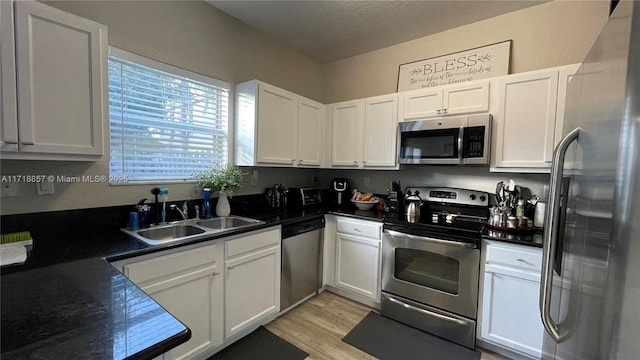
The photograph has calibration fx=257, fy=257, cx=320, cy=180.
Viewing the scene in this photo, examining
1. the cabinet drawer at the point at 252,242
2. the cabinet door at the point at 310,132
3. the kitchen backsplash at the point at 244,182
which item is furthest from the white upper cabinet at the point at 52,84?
the cabinet door at the point at 310,132

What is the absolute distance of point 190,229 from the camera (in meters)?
2.08

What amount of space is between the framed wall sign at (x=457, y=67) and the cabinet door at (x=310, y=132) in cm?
103

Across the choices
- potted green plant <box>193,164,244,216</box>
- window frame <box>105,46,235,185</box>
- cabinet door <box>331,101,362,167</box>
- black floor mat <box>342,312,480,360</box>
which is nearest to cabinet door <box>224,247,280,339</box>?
potted green plant <box>193,164,244,216</box>

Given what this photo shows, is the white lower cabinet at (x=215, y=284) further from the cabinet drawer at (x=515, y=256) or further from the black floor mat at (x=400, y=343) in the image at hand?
the cabinet drawer at (x=515, y=256)

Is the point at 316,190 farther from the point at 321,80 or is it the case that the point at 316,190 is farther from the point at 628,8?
the point at 628,8

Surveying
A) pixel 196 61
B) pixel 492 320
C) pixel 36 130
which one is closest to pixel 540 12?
pixel 492 320

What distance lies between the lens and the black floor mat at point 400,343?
6.37 feet

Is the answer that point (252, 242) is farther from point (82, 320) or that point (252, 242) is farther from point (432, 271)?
point (432, 271)

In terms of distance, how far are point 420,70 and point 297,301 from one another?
2.81 metres

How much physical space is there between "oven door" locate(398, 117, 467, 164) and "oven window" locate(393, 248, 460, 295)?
0.88m

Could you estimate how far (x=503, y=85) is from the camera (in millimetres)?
2182

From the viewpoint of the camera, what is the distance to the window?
1881mm

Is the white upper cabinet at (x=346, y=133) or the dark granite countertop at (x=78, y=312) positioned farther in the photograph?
the white upper cabinet at (x=346, y=133)

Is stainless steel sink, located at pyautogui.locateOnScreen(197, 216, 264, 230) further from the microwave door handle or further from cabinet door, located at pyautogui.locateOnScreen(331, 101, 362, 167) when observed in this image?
the microwave door handle
